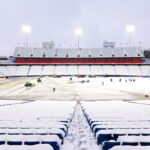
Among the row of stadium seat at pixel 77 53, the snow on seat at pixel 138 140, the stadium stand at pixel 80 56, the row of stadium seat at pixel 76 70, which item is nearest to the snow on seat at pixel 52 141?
the snow on seat at pixel 138 140

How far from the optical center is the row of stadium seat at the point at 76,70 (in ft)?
290

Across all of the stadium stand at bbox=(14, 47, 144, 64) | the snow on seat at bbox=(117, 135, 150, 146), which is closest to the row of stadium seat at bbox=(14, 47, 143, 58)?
the stadium stand at bbox=(14, 47, 144, 64)

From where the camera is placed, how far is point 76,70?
301 ft

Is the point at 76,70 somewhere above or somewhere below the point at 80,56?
below

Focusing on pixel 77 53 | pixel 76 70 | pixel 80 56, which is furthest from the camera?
pixel 77 53

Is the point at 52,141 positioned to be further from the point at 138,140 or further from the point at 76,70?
the point at 76,70

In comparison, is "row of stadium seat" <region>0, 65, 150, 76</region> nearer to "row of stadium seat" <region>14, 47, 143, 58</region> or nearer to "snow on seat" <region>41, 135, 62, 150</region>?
"row of stadium seat" <region>14, 47, 143, 58</region>

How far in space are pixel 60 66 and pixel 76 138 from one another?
294 feet

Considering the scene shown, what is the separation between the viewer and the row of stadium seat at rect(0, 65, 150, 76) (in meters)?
88.5

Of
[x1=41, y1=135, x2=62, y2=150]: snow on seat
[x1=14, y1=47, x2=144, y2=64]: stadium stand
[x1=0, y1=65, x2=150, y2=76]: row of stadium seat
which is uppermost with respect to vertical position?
[x1=14, y1=47, x2=144, y2=64]: stadium stand

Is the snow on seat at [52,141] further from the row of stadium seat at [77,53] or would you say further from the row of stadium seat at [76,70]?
the row of stadium seat at [77,53]

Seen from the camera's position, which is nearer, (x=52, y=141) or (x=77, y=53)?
→ (x=52, y=141)

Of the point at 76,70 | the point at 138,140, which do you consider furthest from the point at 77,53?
the point at 138,140

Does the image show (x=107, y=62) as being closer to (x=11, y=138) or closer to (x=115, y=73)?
(x=115, y=73)
